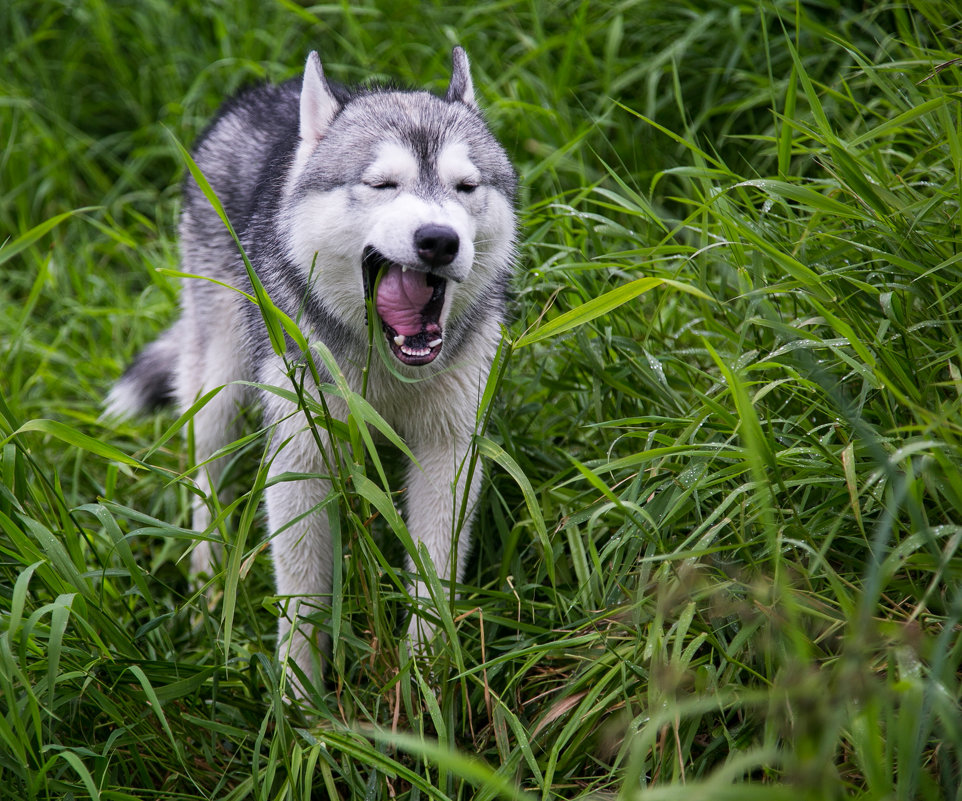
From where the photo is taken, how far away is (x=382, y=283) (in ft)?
8.70

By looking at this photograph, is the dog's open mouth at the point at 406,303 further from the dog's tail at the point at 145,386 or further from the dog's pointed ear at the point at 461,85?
the dog's tail at the point at 145,386

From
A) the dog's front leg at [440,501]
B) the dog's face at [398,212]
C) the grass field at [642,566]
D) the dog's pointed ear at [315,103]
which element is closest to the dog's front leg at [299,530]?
the grass field at [642,566]

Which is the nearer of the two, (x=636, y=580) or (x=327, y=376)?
(x=636, y=580)

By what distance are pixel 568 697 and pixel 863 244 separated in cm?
153

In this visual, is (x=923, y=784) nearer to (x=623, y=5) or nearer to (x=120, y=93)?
(x=623, y=5)

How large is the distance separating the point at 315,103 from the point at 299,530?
1322 mm

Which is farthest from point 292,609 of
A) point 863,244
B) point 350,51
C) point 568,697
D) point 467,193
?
point 350,51

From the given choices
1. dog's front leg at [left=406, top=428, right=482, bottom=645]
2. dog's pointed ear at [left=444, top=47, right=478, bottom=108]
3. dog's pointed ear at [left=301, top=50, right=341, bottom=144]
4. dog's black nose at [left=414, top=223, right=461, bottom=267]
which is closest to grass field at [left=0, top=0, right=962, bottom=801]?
dog's front leg at [left=406, top=428, right=482, bottom=645]

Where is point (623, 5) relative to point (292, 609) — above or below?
above

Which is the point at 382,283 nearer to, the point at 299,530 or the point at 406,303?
the point at 406,303

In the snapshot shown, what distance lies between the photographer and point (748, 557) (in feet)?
7.43

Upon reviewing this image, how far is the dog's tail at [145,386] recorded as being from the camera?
12.7ft

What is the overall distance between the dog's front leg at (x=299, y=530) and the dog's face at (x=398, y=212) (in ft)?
1.35

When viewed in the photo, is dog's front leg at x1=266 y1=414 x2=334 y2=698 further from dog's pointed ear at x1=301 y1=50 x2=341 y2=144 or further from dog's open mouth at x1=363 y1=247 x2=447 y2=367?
dog's pointed ear at x1=301 y1=50 x2=341 y2=144
